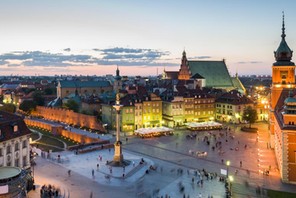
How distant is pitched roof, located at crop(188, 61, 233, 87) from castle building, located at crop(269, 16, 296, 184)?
55.4m

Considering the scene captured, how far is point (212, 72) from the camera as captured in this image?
119562 mm

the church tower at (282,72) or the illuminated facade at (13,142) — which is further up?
the church tower at (282,72)

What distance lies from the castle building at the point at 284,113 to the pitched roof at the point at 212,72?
55.4 metres

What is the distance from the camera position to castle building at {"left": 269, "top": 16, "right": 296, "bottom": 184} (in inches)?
1560

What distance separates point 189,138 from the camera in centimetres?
6419

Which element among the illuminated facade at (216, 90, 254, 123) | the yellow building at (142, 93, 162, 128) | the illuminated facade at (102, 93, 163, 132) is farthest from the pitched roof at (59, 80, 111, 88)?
the illuminated facade at (216, 90, 254, 123)

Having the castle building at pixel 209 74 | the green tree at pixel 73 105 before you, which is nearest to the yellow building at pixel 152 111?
the green tree at pixel 73 105

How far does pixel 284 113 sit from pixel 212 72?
79458 mm

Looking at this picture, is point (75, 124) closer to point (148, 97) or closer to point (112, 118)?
point (112, 118)

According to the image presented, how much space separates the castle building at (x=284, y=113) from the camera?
3962 cm

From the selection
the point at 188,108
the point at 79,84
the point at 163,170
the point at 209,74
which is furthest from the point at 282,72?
the point at 79,84

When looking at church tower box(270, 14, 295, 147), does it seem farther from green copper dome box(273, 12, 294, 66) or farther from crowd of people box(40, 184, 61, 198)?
crowd of people box(40, 184, 61, 198)

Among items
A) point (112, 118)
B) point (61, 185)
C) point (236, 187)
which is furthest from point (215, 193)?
point (112, 118)

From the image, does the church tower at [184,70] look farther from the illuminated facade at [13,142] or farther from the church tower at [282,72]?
the illuminated facade at [13,142]
